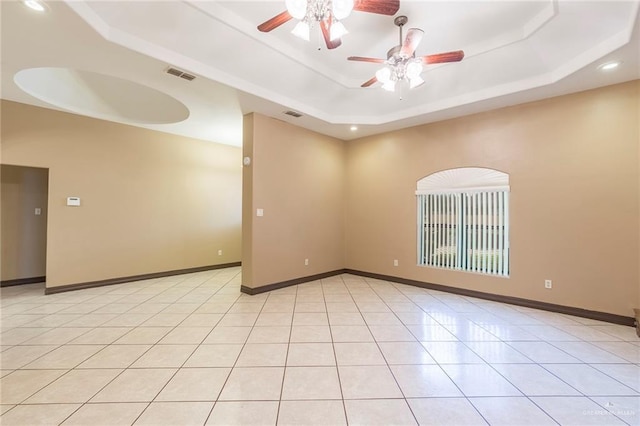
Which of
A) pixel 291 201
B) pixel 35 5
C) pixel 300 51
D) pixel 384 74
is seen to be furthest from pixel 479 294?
pixel 35 5

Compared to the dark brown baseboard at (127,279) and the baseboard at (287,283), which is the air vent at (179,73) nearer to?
the baseboard at (287,283)

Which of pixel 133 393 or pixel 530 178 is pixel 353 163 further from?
pixel 133 393

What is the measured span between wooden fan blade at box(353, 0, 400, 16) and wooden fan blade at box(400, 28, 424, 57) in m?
0.51

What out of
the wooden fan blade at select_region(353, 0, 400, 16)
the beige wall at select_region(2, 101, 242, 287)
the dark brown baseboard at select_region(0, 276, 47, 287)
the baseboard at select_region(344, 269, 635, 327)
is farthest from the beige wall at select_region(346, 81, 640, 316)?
the dark brown baseboard at select_region(0, 276, 47, 287)

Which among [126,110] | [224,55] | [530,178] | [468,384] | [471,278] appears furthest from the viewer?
[126,110]

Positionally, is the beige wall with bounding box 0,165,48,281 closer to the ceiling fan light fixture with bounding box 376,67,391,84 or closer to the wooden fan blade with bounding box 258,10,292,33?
the wooden fan blade with bounding box 258,10,292,33

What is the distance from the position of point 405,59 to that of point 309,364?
10.8 feet

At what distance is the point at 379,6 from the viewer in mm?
2145

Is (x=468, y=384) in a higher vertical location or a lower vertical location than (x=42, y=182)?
lower

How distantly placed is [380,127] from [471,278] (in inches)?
127

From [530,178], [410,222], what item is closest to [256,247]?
[410,222]

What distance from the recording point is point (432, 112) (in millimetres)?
4438

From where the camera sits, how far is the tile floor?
179cm

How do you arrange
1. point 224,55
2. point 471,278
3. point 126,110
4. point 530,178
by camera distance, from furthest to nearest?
point 126,110 → point 471,278 → point 530,178 → point 224,55
